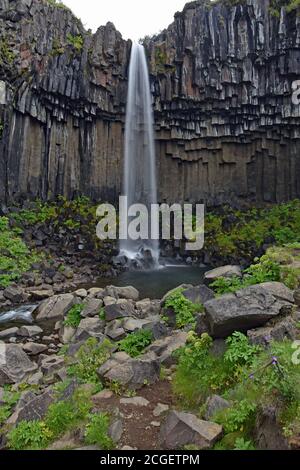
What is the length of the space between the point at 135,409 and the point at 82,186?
25.7 meters

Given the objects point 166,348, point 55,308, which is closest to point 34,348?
point 55,308

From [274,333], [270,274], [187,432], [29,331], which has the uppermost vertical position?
[270,274]

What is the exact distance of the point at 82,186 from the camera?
2972cm

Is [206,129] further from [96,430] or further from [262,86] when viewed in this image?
[96,430]

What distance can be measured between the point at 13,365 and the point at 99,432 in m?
4.52

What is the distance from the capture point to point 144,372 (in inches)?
241

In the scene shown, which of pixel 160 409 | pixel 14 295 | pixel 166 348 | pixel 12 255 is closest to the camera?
pixel 160 409

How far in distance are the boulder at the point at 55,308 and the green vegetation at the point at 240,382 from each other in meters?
7.35

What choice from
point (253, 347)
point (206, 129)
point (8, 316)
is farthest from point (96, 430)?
point (206, 129)

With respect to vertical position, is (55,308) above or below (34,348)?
above

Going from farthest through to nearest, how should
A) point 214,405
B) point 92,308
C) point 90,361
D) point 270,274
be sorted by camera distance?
point 92,308
point 270,274
point 90,361
point 214,405

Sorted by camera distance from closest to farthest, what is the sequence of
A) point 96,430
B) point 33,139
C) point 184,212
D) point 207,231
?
1. point 96,430
2. point 33,139
3. point 207,231
4. point 184,212

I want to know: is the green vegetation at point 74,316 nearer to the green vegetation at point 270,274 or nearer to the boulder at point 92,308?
the boulder at point 92,308

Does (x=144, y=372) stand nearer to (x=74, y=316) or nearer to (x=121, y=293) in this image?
(x=74, y=316)
